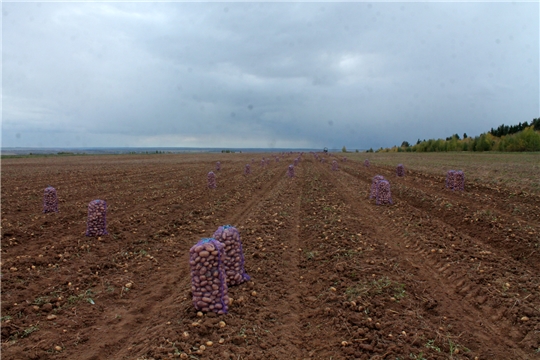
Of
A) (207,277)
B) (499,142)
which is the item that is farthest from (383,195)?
(499,142)

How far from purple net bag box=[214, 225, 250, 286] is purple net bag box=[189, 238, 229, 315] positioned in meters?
0.86

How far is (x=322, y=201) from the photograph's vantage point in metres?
14.7

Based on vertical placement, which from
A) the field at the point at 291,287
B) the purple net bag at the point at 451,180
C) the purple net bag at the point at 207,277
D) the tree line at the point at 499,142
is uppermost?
the tree line at the point at 499,142

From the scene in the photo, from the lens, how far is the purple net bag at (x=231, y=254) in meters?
6.11

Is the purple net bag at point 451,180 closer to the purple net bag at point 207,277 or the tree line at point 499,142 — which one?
the purple net bag at point 207,277

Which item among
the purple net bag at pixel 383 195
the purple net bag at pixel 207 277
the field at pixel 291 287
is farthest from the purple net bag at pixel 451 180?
the purple net bag at pixel 207 277

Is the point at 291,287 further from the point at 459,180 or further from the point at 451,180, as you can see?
the point at 451,180

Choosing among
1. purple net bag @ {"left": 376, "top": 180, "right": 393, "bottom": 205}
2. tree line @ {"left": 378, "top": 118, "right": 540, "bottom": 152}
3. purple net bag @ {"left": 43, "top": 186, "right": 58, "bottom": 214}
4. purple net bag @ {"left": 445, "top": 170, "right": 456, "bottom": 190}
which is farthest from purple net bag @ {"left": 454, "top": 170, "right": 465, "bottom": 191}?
tree line @ {"left": 378, "top": 118, "right": 540, "bottom": 152}

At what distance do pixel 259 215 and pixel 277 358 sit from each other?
307 inches

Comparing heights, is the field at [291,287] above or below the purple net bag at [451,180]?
below

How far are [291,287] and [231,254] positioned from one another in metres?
1.32

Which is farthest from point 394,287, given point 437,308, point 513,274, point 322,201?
point 322,201

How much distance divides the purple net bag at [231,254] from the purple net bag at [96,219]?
485 centimetres

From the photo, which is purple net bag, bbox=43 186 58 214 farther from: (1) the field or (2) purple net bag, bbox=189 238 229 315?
(2) purple net bag, bbox=189 238 229 315
